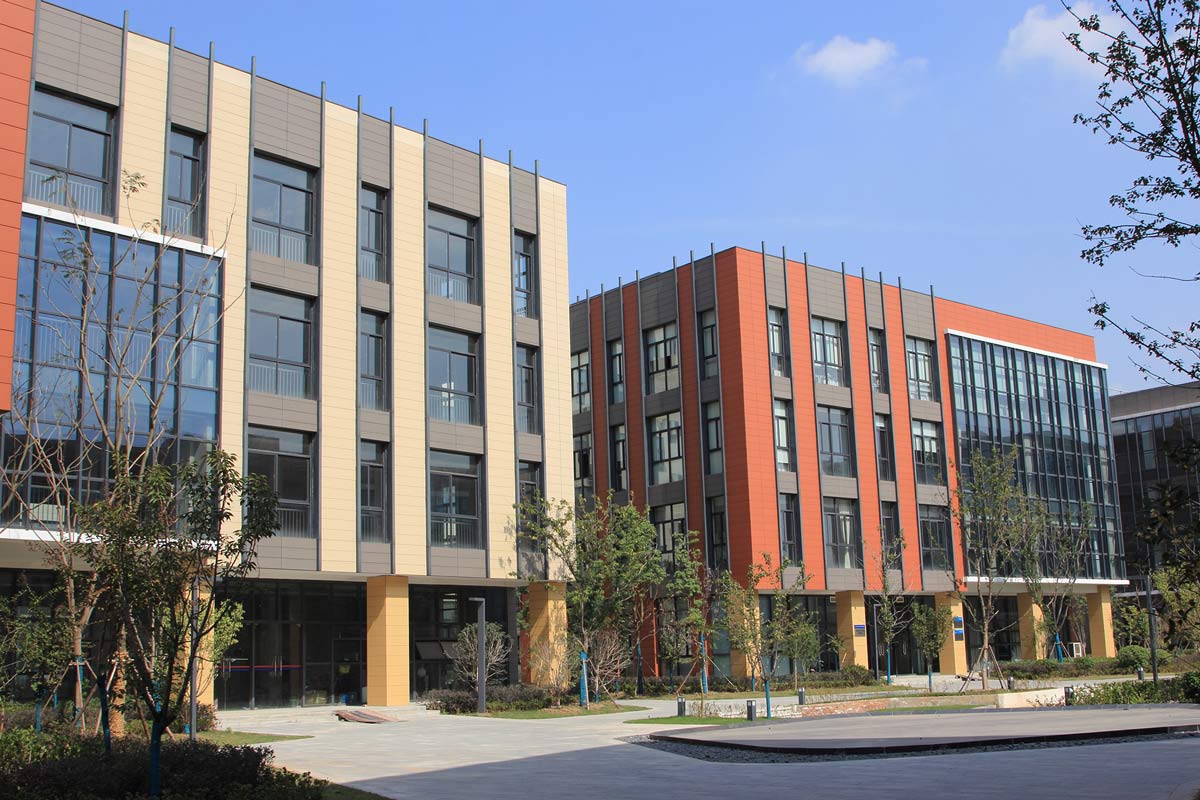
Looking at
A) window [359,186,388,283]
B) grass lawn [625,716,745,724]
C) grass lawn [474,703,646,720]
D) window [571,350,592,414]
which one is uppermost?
window [359,186,388,283]

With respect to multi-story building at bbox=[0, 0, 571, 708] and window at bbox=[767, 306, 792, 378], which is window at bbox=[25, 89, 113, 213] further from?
window at bbox=[767, 306, 792, 378]

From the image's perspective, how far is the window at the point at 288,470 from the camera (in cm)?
3278

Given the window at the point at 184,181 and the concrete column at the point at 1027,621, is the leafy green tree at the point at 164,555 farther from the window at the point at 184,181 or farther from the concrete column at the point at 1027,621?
the concrete column at the point at 1027,621

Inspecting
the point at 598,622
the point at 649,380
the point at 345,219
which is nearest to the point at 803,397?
the point at 649,380

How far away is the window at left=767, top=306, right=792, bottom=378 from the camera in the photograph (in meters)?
47.4

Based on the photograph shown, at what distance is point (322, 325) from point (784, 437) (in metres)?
20.6

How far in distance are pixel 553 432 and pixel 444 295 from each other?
241 inches

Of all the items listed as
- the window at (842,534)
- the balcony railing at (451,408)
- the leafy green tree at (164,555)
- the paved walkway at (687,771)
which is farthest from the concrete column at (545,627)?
the leafy green tree at (164,555)

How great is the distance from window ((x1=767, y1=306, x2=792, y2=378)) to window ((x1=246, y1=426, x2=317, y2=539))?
2075 centimetres

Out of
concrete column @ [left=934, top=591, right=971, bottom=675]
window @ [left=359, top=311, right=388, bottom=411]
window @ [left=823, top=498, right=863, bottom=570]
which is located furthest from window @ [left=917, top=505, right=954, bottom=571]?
window @ [left=359, top=311, right=388, bottom=411]

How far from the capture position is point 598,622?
3653 cm

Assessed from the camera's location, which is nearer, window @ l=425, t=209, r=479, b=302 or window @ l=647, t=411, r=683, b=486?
window @ l=425, t=209, r=479, b=302

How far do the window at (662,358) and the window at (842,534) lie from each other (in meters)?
8.27

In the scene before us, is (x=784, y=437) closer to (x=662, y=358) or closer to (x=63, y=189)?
(x=662, y=358)
